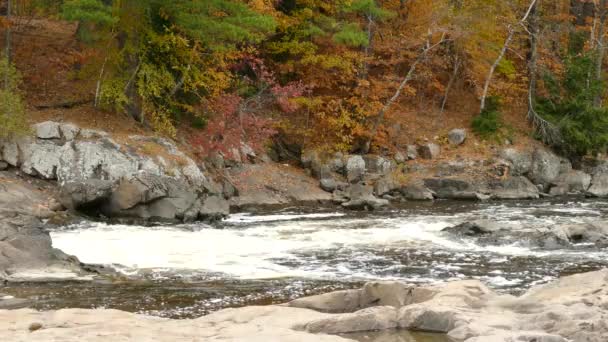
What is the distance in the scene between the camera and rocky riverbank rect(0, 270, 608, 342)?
8539mm

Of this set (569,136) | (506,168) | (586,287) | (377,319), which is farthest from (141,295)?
(569,136)

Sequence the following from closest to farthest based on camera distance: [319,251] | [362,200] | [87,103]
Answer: [319,251], [362,200], [87,103]

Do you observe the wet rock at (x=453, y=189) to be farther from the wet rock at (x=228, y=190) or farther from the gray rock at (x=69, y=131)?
the gray rock at (x=69, y=131)

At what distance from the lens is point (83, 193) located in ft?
67.2

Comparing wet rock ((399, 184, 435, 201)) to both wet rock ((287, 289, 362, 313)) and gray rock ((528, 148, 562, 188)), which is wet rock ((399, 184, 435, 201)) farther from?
wet rock ((287, 289, 362, 313))

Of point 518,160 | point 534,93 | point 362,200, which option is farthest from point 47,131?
point 534,93

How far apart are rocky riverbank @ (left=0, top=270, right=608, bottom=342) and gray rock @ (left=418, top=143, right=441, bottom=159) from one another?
795 inches

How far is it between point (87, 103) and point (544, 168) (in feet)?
58.7

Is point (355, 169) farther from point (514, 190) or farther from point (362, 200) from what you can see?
point (514, 190)

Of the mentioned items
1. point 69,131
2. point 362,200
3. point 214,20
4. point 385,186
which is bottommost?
point 362,200

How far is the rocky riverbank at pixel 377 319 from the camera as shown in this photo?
8539mm

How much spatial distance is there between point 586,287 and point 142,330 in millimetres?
5916

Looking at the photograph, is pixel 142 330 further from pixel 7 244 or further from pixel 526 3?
pixel 526 3

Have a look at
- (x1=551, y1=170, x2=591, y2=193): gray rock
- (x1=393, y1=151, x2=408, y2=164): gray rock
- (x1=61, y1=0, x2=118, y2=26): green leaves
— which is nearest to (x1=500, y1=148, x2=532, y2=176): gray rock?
(x1=551, y1=170, x2=591, y2=193): gray rock
